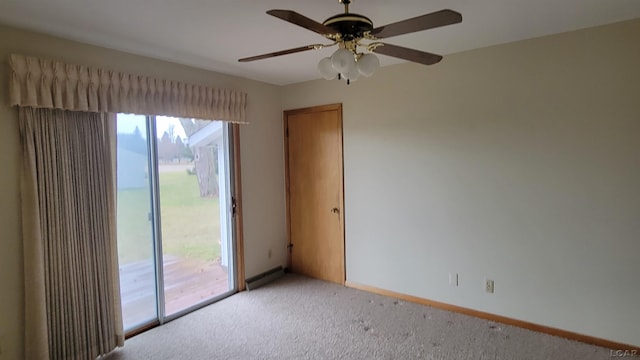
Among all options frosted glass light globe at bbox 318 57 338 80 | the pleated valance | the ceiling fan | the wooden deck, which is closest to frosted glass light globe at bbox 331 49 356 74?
the ceiling fan

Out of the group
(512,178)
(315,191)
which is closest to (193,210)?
(315,191)

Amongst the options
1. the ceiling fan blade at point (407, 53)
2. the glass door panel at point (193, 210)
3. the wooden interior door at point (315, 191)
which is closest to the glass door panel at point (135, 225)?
the glass door panel at point (193, 210)

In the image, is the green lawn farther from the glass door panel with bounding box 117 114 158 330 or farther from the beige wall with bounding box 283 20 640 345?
the beige wall with bounding box 283 20 640 345

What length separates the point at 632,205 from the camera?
8.81ft

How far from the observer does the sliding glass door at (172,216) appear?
321 cm

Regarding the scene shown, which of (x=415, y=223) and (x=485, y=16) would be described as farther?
(x=415, y=223)

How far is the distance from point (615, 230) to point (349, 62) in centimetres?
246

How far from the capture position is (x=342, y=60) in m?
1.87

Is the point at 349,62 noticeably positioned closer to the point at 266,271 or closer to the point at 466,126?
the point at 466,126

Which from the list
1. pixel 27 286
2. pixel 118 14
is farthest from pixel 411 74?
pixel 27 286

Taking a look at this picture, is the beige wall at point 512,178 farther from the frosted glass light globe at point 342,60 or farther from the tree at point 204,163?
the frosted glass light globe at point 342,60

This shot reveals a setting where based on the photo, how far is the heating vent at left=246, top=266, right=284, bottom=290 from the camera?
422 cm

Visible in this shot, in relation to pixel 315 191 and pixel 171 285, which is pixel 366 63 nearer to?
pixel 315 191

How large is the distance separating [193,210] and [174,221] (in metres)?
0.25
